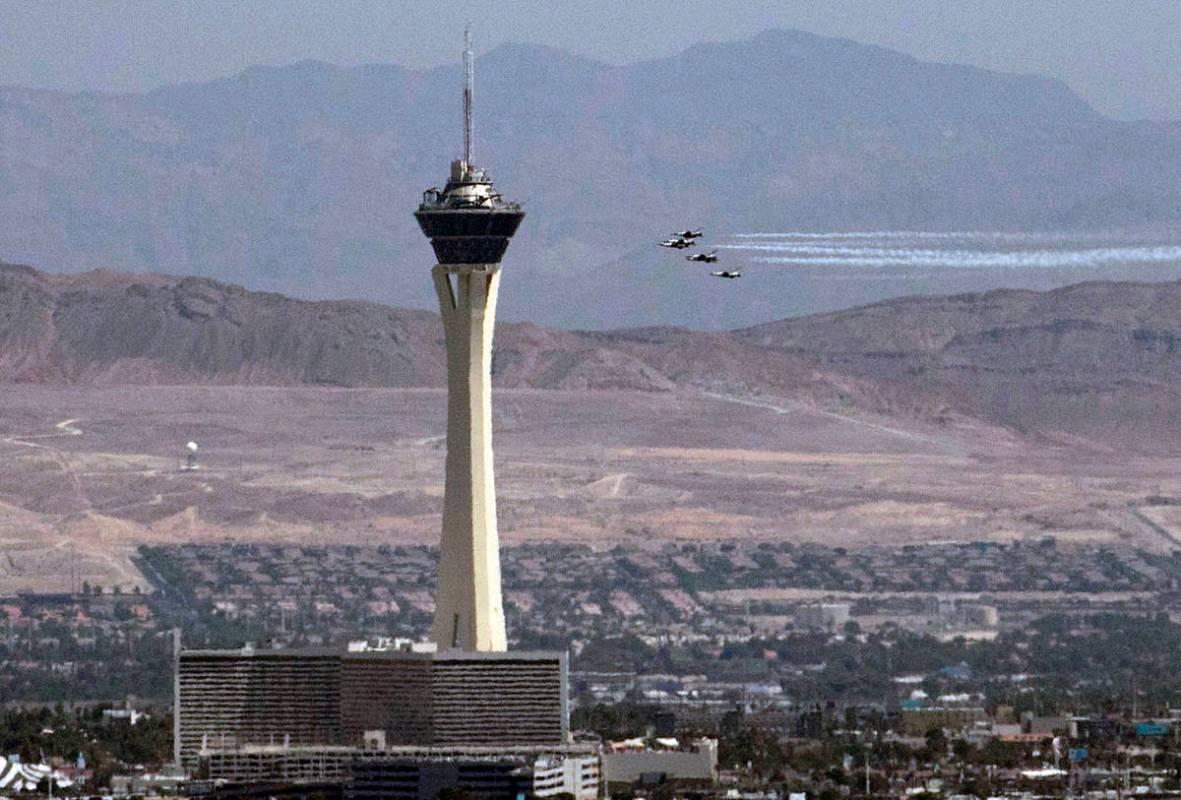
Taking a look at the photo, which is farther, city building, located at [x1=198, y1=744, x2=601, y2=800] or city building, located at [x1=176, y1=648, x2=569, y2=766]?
city building, located at [x1=176, y1=648, x2=569, y2=766]

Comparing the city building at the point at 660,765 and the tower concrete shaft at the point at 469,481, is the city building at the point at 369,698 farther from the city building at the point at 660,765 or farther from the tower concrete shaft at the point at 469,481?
the tower concrete shaft at the point at 469,481


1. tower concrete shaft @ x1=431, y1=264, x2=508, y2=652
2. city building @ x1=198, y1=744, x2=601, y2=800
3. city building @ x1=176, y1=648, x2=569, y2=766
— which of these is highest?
tower concrete shaft @ x1=431, y1=264, x2=508, y2=652

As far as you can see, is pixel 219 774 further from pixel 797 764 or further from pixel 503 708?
pixel 797 764

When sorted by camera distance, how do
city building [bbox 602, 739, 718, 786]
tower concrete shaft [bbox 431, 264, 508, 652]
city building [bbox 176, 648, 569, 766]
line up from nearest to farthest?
city building [bbox 176, 648, 569, 766], city building [bbox 602, 739, 718, 786], tower concrete shaft [bbox 431, 264, 508, 652]

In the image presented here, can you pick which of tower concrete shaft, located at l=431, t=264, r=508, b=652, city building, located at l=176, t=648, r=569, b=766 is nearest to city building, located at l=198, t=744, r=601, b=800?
city building, located at l=176, t=648, r=569, b=766

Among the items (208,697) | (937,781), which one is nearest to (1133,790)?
(937,781)

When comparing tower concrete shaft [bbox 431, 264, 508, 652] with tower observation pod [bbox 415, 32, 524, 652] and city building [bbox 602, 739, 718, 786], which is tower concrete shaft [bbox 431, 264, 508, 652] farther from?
city building [bbox 602, 739, 718, 786]

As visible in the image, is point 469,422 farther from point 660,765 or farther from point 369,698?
point 660,765
